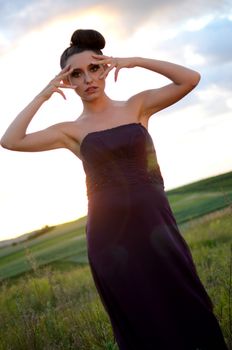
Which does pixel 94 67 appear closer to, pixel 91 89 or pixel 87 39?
pixel 91 89

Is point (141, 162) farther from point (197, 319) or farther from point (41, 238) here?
point (41, 238)

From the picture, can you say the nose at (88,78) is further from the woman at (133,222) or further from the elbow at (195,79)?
the elbow at (195,79)

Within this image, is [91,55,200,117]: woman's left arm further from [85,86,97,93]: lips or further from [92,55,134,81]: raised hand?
[85,86,97,93]: lips

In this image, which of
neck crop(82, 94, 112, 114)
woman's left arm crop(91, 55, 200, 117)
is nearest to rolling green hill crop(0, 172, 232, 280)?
neck crop(82, 94, 112, 114)

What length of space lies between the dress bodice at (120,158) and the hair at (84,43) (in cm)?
67

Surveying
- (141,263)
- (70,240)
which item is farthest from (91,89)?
(70,240)

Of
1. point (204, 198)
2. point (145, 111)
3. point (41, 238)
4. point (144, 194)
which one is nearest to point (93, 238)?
point (144, 194)

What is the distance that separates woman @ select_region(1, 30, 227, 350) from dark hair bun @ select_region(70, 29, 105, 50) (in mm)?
92

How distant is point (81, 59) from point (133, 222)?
127 centimetres

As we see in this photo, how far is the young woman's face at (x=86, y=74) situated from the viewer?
359 centimetres

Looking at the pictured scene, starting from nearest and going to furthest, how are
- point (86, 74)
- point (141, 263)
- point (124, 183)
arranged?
point (141, 263)
point (124, 183)
point (86, 74)

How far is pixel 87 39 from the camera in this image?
12.2 feet

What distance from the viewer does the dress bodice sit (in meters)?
3.33

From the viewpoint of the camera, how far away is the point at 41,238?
36688mm
